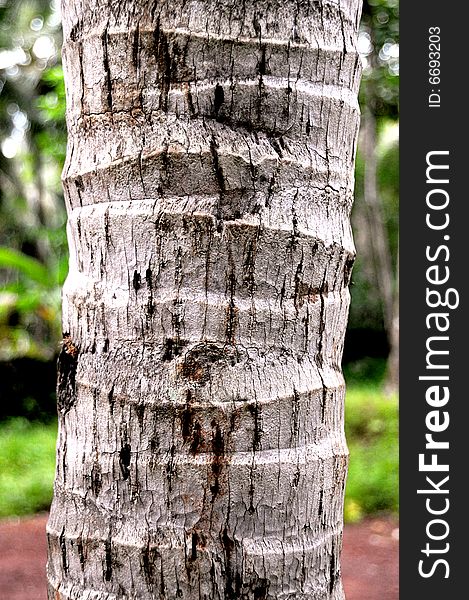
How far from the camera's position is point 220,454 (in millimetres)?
1225

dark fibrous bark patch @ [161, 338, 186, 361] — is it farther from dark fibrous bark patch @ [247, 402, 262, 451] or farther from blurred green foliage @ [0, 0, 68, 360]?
blurred green foliage @ [0, 0, 68, 360]

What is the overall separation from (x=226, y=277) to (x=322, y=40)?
0.47m

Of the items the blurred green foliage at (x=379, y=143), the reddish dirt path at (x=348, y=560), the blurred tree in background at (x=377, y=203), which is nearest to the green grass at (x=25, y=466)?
the reddish dirt path at (x=348, y=560)

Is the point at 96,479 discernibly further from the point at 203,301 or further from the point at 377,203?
the point at 377,203

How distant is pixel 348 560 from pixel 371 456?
7.62ft

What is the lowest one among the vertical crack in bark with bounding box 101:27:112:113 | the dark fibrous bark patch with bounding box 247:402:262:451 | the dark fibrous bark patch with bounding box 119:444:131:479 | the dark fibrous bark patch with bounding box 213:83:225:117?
the dark fibrous bark patch with bounding box 119:444:131:479

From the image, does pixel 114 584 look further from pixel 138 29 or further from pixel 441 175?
pixel 441 175

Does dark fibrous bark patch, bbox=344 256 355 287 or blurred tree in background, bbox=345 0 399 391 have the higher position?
blurred tree in background, bbox=345 0 399 391

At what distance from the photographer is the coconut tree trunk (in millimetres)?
1223

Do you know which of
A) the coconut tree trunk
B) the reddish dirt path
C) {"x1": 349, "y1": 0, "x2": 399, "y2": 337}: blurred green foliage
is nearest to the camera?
the coconut tree trunk

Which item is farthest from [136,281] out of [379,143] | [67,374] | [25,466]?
[379,143]

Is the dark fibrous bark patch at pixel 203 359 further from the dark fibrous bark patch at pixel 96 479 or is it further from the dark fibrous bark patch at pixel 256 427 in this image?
the dark fibrous bark patch at pixel 96 479

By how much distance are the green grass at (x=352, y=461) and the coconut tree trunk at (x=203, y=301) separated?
6.02 meters

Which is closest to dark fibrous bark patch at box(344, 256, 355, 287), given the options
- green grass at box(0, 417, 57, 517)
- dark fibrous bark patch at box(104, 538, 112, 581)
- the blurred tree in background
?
dark fibrous bark patch at box(104, 538, 112, 581)
